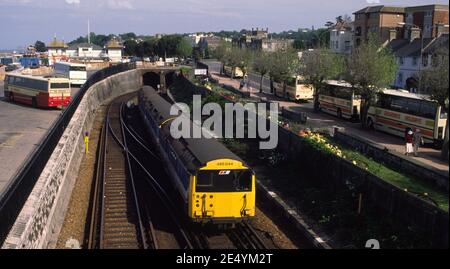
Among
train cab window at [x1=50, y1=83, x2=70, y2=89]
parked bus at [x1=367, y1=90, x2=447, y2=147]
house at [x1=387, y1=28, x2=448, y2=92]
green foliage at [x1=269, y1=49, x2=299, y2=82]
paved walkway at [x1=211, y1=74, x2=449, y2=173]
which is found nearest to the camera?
paved walkway at [x1=211, y1=74, x2=449, y2=173]

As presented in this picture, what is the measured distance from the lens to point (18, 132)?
114 ft

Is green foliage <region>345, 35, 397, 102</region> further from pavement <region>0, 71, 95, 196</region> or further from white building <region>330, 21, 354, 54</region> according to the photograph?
white building <region>330, 21, 354, 54</region>

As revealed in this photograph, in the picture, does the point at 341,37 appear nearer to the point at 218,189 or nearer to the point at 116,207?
the point at 116,207

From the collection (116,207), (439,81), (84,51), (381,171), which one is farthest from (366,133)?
(84,51)

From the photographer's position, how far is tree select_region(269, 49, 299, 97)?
5025cm

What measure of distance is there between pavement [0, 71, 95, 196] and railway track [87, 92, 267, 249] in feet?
14.0

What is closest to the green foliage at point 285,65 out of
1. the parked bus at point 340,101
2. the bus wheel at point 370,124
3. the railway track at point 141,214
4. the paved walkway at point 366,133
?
the paved walkway at point 366,133

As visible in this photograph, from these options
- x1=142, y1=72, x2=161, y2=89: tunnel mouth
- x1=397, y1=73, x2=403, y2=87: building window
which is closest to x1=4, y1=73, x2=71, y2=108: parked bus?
x1=142, y1=72, x2=161, y2=89: tunnel mouth

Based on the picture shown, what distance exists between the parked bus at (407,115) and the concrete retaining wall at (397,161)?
17.0 feet

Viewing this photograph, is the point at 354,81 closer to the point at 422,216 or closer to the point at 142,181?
the point at 142,181

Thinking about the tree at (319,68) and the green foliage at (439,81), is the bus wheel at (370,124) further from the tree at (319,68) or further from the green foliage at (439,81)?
the tree at (319,68)

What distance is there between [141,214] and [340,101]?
2341cm

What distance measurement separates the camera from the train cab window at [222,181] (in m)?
15.4

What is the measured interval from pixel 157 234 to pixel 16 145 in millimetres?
17816
